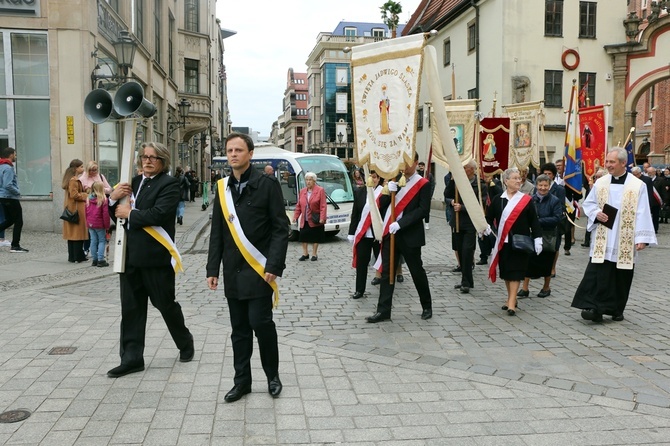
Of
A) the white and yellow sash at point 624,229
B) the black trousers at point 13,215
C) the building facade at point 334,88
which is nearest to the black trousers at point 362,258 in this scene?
the white and yellow sash at point 624,229

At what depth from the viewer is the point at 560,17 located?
25.9 metres

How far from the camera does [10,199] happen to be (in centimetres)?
1254

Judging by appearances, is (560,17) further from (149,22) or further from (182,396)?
(182,396)

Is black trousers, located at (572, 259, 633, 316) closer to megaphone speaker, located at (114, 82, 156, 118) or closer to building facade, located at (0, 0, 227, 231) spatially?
megaphone speaker, located at (114, 82, 156, 118)

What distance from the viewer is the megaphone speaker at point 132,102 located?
5.26 meters

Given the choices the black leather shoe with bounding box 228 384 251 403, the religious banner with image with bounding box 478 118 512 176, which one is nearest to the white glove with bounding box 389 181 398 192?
the black leather shoe with bounding box 228 384 251 403

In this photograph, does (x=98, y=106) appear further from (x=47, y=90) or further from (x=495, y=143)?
(x=47, y=90)

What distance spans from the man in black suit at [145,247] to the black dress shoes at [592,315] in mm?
4519

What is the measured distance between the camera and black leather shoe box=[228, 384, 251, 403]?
453 centimetres

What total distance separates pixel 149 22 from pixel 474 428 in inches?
931

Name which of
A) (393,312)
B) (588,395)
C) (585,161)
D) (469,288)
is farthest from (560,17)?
(588,395)

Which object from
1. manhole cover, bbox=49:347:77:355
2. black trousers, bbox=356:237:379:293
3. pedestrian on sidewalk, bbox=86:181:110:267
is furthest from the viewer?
pedestrian on sidewalk, bbox=86:181:110:267

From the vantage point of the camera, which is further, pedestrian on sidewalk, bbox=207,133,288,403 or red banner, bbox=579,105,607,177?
red banner, bbox=579,105,607,177

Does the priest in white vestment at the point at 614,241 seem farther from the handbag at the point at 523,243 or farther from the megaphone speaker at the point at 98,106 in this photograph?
the megaphone speaker at the point at 98,106
